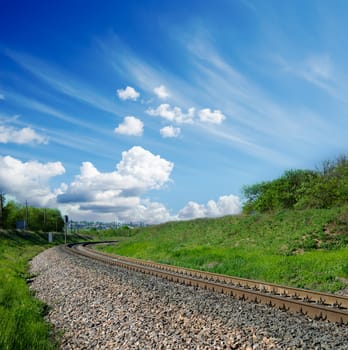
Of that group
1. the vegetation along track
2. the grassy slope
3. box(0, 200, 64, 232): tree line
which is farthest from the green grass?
box(0, 200, 64, 232): tree line

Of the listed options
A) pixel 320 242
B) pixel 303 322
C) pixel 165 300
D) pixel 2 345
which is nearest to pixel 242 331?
pixel 303 322

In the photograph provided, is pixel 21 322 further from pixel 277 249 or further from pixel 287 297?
pixel 277 249

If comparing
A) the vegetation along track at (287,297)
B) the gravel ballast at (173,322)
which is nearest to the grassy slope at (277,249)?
the vegetation along track at (287,297)

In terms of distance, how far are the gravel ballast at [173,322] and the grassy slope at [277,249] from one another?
5580 millimetres

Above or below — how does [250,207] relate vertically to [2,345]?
above

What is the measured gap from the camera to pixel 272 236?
1111 inches

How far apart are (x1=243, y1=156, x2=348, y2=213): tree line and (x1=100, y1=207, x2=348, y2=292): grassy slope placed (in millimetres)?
8682

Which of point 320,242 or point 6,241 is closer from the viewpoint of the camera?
point 320,242

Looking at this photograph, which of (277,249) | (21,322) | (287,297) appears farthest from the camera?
(277,249)

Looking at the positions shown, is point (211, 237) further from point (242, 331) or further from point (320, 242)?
point (242, 331)

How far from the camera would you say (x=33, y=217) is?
109 meters

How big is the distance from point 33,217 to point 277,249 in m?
95.7

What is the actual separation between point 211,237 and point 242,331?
88.9 feet

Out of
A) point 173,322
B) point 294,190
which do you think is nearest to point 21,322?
point 173,322
